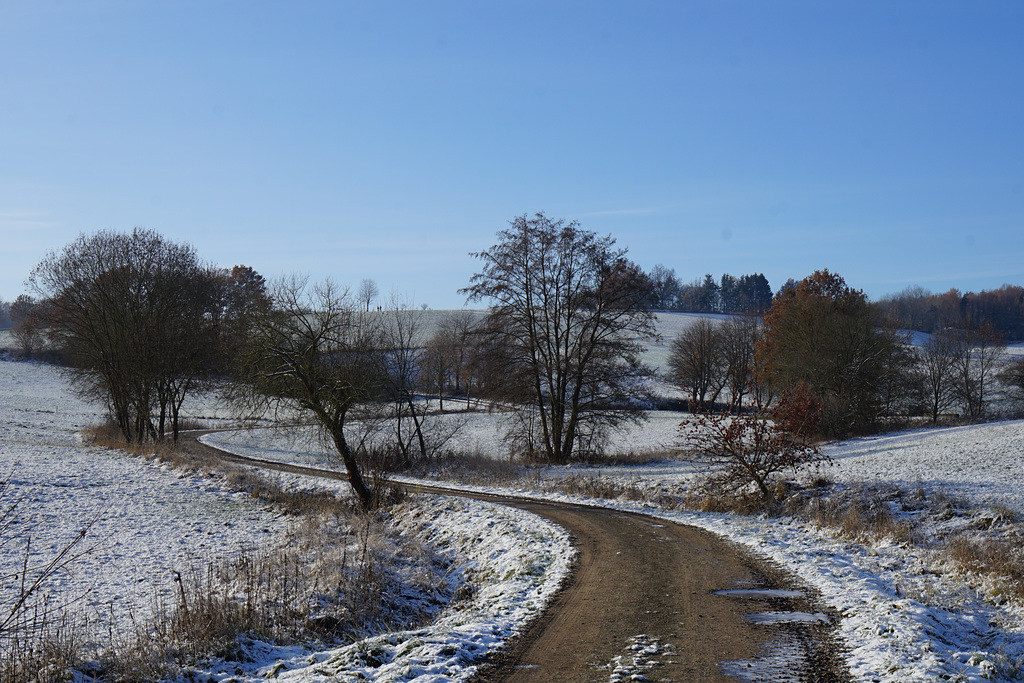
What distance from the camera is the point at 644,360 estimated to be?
87.2 m

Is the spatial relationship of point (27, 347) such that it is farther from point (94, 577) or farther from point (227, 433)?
point (94, 577)

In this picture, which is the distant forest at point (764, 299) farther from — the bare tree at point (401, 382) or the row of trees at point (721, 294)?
the bare tree at point (401, 382)

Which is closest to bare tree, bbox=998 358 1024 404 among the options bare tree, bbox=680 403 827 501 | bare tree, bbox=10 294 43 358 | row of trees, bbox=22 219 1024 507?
row of trees, bbox=22 219 1024 507

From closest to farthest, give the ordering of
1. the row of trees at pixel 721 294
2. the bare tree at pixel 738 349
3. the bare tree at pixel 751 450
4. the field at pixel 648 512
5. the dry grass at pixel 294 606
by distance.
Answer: the field at pixel 648 512
the dry grass at pixel 294 606
the bare tree at pixel 751 450
the bare tree at pixel 738 349
the row of trees at pixel 721 294

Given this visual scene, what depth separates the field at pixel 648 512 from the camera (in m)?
7.58

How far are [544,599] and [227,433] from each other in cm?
4481

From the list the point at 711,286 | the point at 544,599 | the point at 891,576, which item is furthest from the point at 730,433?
the point at 711,286

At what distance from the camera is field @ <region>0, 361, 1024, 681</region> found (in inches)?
298

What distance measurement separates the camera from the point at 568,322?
118ft

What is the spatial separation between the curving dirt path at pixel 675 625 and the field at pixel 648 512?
406mm

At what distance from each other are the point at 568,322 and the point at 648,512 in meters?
18.7

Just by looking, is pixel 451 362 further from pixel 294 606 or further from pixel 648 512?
pixel 294 606

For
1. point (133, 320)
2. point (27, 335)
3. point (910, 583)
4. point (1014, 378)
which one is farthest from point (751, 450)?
point (27, 335)

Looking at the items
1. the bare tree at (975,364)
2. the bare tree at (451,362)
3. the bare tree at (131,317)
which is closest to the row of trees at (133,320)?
the bare tree at (131,317)
